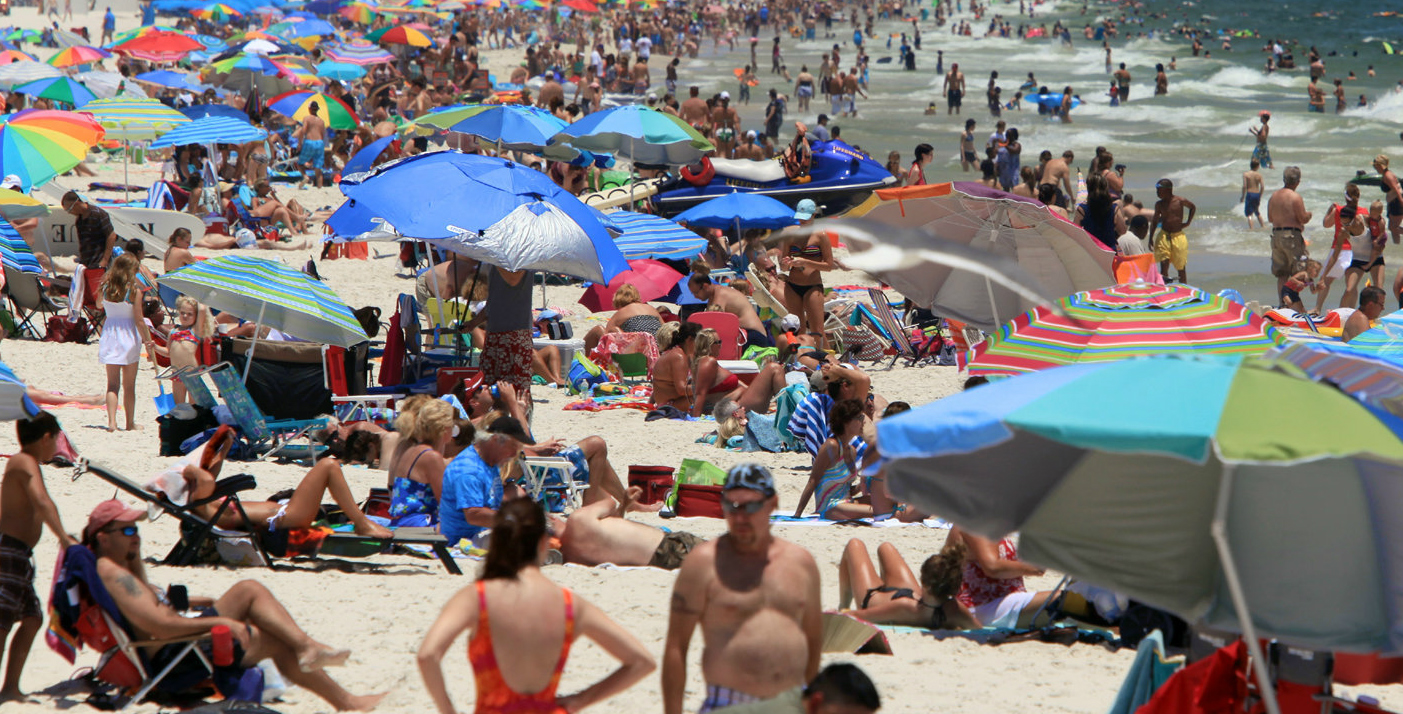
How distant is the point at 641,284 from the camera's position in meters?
11.6

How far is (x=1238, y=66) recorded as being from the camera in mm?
45281

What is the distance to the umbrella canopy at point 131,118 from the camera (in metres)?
14.8

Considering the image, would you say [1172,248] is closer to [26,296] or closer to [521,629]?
[26,296]

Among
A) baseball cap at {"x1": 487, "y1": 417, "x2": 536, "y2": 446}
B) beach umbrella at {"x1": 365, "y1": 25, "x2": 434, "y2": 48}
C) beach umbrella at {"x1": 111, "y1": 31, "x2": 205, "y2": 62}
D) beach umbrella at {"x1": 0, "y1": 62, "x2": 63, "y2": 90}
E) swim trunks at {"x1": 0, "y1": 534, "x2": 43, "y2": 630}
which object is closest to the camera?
swim trunks at {"x1": 0, "y1": 534, "x2": 43, "y2": 630}

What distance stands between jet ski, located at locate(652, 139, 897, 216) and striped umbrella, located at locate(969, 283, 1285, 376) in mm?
9729

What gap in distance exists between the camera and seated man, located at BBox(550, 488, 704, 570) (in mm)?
5949

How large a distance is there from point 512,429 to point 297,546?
41.0 inches

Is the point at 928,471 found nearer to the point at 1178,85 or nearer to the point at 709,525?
the point at 709,525

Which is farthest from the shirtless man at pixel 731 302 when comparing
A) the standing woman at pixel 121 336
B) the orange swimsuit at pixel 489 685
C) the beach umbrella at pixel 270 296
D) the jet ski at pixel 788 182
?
the orange swimsuit at pixel 489 685

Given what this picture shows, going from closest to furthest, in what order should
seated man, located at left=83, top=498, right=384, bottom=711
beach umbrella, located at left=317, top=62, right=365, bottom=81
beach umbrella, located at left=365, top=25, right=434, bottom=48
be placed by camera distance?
seated man, located at left=83, top=498, right=384, bottom=711, beach umbrella, located at left=317, top=62, right=365, bottom=81, beach umbrella, located at left=365, top=25, right=434, bottom=48

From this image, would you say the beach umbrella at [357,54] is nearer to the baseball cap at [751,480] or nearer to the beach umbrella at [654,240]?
the beach umbrella at [654,240]

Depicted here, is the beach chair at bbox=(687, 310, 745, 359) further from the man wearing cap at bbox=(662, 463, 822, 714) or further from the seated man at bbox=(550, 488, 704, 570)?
the man wearing cap at bbox=(662, 463, 822, 714)

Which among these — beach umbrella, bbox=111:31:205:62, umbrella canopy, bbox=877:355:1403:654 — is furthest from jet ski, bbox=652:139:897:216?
beach umbrella, bbox=111:31:205:62

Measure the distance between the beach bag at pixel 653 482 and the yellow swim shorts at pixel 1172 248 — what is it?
7.54 metres
